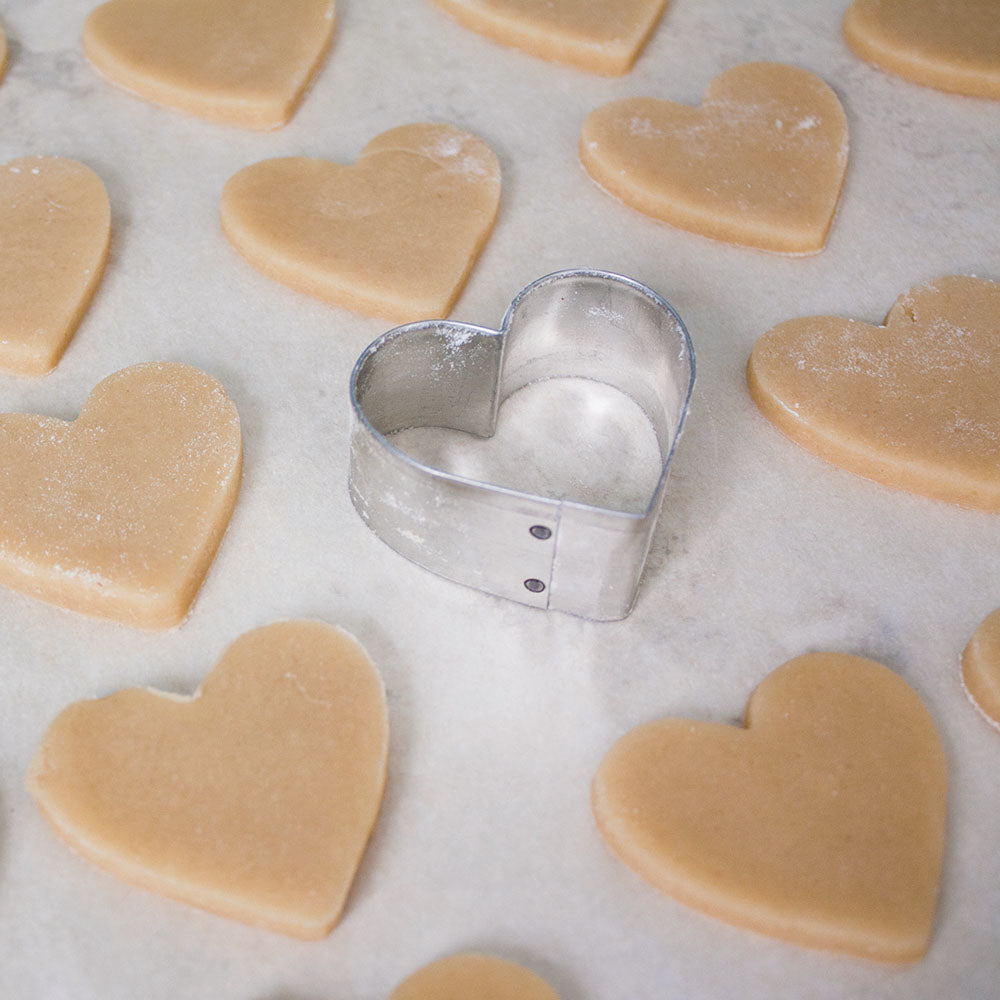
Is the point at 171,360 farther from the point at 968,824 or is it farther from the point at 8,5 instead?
the point at 968,824

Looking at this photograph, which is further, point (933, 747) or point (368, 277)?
point (368, 277)

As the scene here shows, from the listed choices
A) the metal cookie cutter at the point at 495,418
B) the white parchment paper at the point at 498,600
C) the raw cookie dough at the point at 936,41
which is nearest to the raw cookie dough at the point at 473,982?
the white parchment paper at the point at 498,600

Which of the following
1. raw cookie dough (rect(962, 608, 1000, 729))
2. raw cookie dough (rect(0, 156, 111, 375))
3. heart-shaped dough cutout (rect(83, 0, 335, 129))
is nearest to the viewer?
raw cookie dough (rect(962, 608, 1000, 729))

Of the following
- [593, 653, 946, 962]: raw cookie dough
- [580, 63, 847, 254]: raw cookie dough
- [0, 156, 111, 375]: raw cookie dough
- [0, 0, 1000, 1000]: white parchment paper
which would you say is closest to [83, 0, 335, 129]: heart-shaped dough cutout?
[0, 0, 1000, 1000]: white parchment paper

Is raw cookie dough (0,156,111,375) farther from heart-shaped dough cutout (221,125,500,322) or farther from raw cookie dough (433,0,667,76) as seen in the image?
raw cookie dough (433,0,667,76)

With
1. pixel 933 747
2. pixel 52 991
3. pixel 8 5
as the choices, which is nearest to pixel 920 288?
pixel 933 747

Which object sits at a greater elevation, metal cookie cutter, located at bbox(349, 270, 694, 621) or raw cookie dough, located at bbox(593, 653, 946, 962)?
metal cookie cutter, located at bbox(349, 270, 694, 621)

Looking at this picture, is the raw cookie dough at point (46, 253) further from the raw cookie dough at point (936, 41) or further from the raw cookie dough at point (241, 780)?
the raw cookie dough at point (936, 41)

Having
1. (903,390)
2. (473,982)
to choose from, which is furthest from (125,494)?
(903,390)
